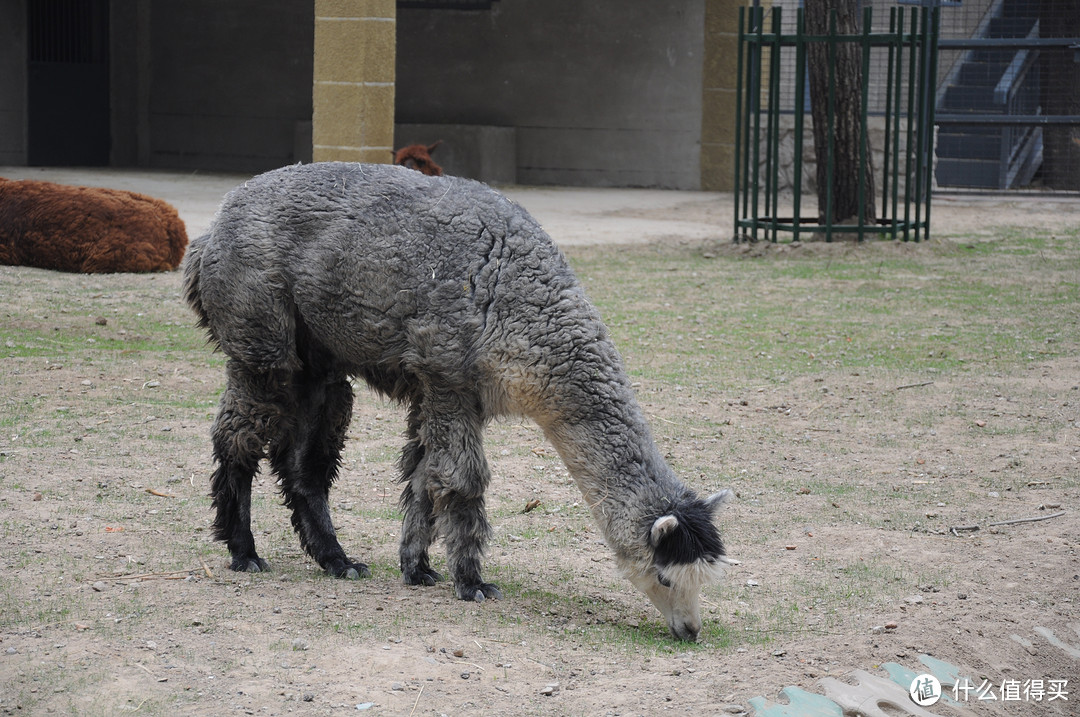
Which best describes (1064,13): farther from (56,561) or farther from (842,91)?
(56,561)

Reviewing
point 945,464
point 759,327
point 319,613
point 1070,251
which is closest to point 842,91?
point 1070,251

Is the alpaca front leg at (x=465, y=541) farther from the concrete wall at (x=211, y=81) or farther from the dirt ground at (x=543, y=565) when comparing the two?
the concrete wall at (x=211, y=81)

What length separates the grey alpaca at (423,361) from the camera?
14.2ft

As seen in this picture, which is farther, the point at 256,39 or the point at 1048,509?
the point at 256,39

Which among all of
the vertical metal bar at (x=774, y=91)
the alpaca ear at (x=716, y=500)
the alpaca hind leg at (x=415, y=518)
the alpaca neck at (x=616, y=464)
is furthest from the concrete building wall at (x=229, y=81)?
the alpaca ear at (x=716, y=500)

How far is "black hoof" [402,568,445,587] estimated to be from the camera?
4.76m

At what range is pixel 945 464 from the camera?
21.3 feet

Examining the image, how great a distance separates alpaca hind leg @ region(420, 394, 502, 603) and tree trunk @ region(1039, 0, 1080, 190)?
17.0 metres

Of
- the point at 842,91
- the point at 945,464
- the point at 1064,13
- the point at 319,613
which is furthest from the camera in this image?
the point at 1064,13

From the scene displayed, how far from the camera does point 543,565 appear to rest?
5109mm

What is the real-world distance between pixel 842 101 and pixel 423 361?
1006cm

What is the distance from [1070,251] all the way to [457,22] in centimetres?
1126

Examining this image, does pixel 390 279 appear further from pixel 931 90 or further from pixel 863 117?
pixel 931 90

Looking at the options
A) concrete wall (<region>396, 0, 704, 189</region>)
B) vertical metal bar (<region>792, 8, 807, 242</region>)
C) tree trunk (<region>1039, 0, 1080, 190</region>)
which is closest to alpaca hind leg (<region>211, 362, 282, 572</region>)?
vertical metal bar (<region>792, 8, 807, 242</region>)
